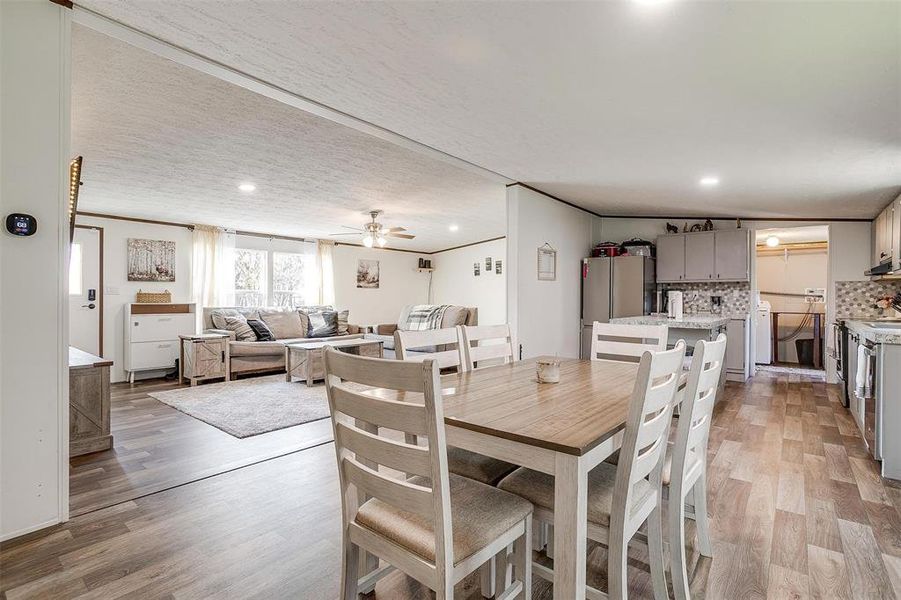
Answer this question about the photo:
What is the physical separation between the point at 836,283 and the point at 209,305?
8639 millimetres

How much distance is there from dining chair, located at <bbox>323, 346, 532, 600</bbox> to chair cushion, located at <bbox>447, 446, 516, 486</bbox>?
0.17 m

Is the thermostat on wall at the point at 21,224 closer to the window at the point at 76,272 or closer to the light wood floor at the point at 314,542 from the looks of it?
the light wood floor at the point at 314,542

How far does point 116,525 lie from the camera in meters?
2.11

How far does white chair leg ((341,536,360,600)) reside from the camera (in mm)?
1373

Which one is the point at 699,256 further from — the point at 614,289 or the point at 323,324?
the point at 323,324

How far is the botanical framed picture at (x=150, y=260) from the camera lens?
596 cm

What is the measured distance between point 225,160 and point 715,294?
6.22 m

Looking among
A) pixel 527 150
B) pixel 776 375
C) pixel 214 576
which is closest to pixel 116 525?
pixel 214 576

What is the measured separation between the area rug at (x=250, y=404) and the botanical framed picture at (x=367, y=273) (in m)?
3.26

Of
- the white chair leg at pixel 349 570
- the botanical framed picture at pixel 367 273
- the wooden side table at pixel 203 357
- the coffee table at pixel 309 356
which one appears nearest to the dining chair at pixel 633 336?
the white chair leg at pixel 349 570

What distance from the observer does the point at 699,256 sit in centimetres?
588

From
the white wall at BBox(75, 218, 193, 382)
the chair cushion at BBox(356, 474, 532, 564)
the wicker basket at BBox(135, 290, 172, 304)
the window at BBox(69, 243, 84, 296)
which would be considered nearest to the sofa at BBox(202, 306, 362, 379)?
the wicker basket at BBox(135, 290, 172, 304)

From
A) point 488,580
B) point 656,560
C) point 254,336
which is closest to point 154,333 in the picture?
point 254,336

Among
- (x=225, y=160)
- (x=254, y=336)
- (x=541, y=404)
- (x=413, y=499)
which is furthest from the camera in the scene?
(x=254, y=336)
